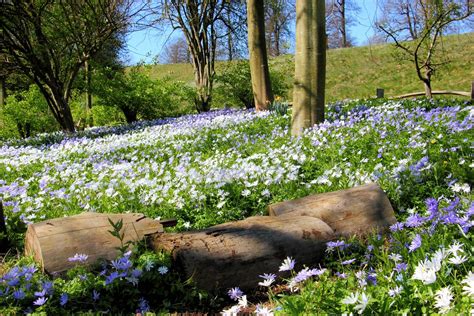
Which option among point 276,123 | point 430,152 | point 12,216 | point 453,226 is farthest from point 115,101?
point 453,226

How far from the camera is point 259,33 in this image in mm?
11125

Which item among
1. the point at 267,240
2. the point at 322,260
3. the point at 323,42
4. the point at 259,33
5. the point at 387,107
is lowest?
the point at 322,260

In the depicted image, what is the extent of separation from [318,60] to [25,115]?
48.3 feet

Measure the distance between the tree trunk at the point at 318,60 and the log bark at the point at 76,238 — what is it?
408 cm

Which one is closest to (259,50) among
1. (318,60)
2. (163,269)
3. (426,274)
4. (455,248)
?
(318,60)

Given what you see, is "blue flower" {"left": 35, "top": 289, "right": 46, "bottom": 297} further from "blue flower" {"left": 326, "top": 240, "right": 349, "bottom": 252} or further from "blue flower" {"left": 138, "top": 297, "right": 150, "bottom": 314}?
"blue flower" {"left": 326, "top": 240, "right": 349, "bottom": 252}

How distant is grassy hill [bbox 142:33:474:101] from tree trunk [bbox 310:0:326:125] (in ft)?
55.1

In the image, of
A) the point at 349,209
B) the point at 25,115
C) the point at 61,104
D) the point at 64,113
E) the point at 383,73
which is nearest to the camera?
the point at 349,209

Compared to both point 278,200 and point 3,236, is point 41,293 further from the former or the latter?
point 278,200

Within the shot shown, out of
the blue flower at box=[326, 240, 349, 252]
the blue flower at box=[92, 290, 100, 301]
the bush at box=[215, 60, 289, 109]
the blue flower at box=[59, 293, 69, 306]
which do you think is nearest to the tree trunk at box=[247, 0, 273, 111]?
the bush at box=[215, 60, 289, 109]

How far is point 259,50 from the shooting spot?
11109mm

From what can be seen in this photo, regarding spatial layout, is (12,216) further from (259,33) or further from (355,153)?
(259,33)

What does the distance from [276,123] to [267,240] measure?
550 centimetres

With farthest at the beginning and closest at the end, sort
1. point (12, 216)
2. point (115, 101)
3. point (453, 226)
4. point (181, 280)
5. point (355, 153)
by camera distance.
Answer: point (115, 101), point (355, 153), point (12, 216), point (181, 280), point (453, 226)
